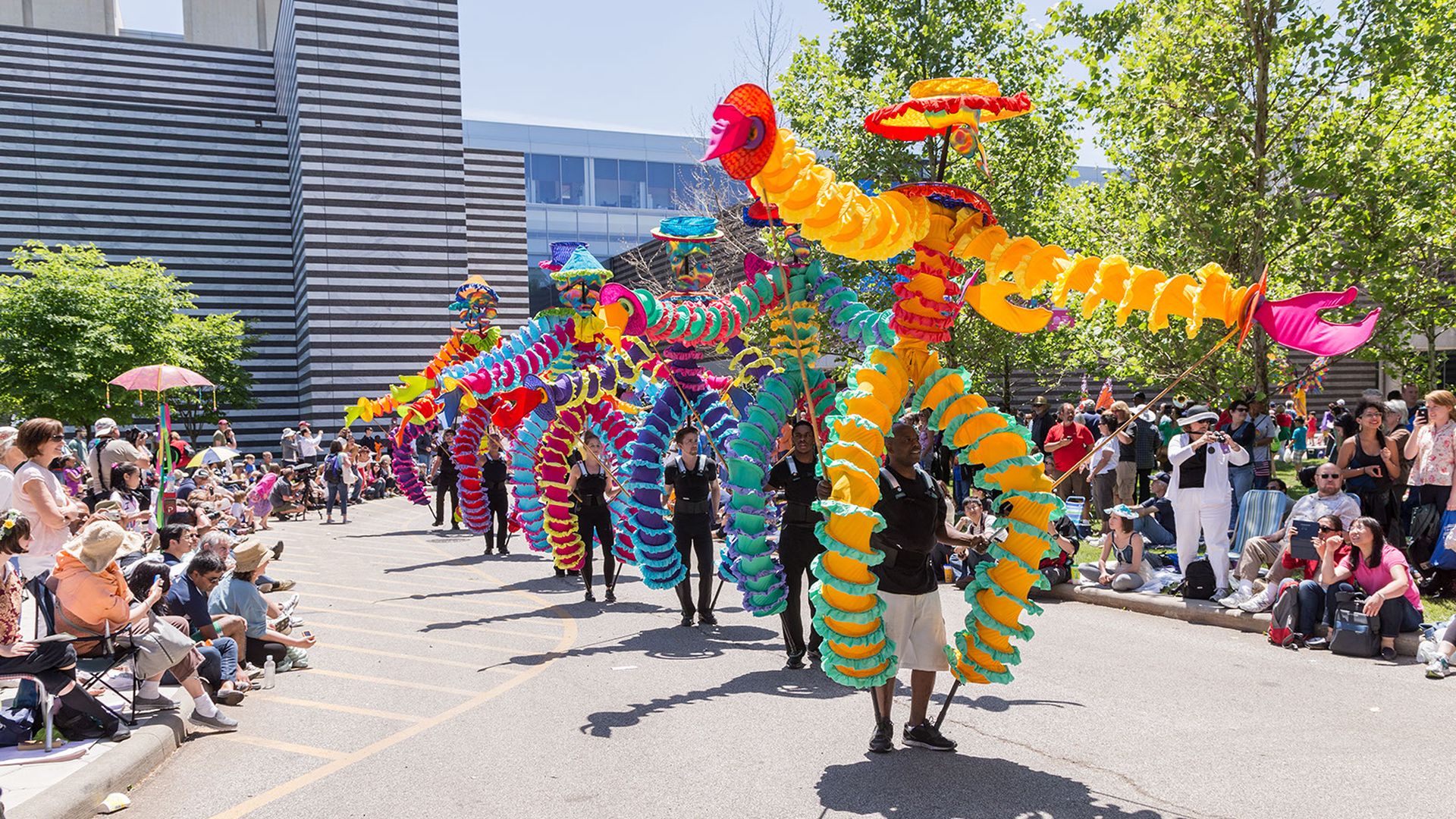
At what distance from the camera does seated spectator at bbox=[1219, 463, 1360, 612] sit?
9.35 metres

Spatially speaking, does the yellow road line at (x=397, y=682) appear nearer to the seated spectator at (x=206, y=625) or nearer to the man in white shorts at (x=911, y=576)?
the seated spectator at (x=206, y=625)

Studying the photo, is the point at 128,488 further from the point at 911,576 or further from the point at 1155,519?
the point at 1155,519

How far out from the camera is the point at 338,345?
35312 mm

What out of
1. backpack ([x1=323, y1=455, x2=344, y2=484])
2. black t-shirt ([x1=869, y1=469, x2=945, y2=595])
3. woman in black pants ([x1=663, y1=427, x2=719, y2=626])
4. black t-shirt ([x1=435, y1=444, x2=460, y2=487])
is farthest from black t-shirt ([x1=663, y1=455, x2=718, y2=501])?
backpack ([x1=323, y1=455, x2=344, y2=484])

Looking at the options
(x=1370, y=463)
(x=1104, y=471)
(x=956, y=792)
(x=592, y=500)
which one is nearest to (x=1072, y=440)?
(x=1104, y=471)

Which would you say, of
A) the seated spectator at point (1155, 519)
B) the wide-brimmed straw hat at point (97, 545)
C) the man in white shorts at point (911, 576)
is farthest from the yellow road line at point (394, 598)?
the seated spectator at point (1155, 519)

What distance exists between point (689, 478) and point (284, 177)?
35.5m

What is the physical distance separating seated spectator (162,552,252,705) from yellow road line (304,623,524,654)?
2.06m

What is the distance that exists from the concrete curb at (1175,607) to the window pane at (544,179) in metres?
67.5

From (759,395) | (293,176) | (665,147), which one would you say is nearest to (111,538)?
(759,395)

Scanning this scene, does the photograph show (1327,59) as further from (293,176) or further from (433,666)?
(293,176)

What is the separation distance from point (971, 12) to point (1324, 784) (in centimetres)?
1852

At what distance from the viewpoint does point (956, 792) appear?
5359 millimetres

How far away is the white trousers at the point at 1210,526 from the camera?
400 inches
